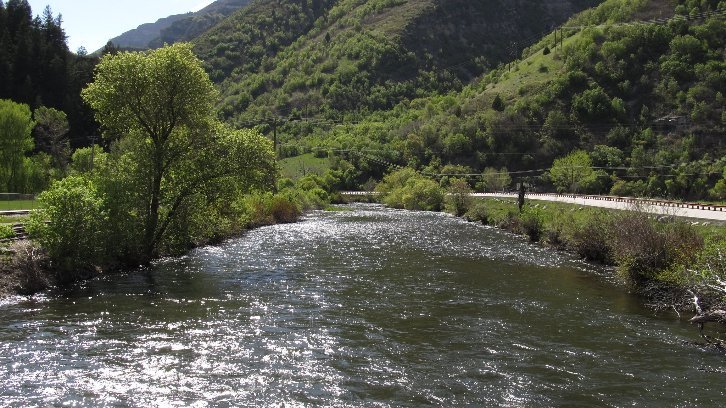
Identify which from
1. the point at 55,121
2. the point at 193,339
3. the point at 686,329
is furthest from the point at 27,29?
the point at 686,329

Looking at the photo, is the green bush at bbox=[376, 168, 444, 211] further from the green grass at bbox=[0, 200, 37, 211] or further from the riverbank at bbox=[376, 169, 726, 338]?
the green grass at bbox=[0, 200, 37, 211]

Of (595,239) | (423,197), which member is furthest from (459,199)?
(595,239)

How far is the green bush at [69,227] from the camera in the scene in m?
28.4

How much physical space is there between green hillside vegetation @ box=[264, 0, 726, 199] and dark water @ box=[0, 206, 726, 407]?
298ft

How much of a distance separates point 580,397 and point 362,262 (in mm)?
24495

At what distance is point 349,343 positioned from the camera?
1958 cm

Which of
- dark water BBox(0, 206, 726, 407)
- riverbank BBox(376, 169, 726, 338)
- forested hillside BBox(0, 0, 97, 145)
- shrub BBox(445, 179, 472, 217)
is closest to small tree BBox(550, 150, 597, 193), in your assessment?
shrub BBox(445, 179, 472, 217)

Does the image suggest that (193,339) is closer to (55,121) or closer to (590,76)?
(55,121)

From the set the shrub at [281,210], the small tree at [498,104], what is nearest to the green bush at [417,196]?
the shrub at [281,210]

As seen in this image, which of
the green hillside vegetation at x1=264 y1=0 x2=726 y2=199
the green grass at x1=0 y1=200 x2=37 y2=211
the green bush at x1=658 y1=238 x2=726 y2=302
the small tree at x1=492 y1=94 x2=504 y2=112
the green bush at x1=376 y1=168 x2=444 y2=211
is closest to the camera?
the green bush at x1=658 y1=238 x2=726 y2=302

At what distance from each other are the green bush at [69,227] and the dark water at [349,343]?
66.3 inches

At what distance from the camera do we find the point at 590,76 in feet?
484

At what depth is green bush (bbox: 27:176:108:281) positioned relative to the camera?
28.4 meters

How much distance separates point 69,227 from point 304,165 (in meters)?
139
